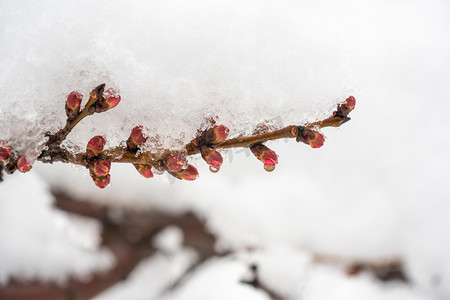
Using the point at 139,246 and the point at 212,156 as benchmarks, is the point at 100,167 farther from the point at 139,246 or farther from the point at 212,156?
the point at 139,246

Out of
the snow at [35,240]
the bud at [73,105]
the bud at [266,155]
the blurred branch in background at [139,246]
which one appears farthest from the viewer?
the blurred branch in background at [139,246]

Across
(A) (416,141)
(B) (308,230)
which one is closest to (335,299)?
(B) (308,230)

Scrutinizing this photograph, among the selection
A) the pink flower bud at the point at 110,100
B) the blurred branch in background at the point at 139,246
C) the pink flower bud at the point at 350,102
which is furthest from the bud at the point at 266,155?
the blurred branch in background at the point at 139,246

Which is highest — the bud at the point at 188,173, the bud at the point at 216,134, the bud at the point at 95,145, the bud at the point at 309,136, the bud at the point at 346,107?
the bud at the point at 346,107

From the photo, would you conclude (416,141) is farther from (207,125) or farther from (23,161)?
(23,161)

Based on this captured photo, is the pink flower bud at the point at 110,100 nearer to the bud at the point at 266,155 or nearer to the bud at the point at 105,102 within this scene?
the bud at the point at 105,102
